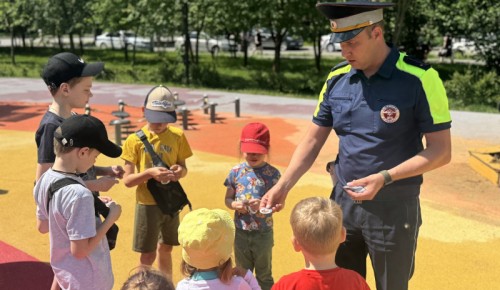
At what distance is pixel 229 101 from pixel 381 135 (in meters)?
15.3

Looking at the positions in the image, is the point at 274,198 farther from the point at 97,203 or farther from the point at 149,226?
the point at 149,226

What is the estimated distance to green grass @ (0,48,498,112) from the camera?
24.5m

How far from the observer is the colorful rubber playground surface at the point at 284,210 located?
5609 mm

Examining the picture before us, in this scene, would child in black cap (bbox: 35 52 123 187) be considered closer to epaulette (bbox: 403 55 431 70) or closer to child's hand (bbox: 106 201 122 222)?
child's hand (bbox: 106 201 122 222)

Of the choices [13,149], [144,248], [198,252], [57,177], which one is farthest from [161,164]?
[13,149]

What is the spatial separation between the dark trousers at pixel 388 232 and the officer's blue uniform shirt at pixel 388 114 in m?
0.13

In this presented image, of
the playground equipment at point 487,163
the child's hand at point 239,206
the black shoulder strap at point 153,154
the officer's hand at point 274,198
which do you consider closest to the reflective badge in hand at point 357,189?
the officer's hand at point 274,198

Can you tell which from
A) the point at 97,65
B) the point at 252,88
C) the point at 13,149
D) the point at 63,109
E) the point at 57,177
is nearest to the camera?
the point at 57,177

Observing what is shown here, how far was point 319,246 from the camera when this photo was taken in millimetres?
2848

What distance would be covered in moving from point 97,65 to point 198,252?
197 centimetres

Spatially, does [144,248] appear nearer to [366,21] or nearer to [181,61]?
[366,21]

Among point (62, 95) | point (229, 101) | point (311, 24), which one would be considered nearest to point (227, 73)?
point (311, 24)

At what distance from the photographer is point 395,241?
10.9 feet

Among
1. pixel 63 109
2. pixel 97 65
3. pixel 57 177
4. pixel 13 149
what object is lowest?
pixel 13 149
